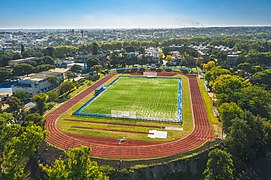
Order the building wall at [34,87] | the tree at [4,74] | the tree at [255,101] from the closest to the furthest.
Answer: the tree at [255,101] → the building wall at [34,87] → the tree at [4,74]

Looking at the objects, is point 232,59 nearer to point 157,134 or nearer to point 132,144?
point 157,134

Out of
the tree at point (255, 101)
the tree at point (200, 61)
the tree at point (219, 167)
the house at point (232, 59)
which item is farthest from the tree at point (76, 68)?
the tree at point (219, 167)

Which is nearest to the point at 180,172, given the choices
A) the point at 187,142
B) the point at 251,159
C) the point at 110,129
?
the point at 187,142

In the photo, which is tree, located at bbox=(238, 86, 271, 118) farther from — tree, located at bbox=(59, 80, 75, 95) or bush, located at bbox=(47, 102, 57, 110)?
tree, located at bbox=(59, 80, 75, 95)

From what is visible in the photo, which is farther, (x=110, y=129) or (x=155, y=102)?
(x=155, y=102)

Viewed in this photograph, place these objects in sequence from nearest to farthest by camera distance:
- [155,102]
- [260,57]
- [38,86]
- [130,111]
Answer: [130,111]
[155,102]
[38,86]
[260,57]

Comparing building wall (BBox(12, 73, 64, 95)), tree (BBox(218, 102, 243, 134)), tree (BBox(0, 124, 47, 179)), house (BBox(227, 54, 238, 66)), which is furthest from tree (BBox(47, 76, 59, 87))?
house (BBox(227, 54, 238, 66))

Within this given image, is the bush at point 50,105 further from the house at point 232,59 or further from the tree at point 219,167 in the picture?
the house at point 232,59

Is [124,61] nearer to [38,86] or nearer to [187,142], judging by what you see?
[38,86]

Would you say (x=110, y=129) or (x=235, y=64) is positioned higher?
(x=235, y=64)
